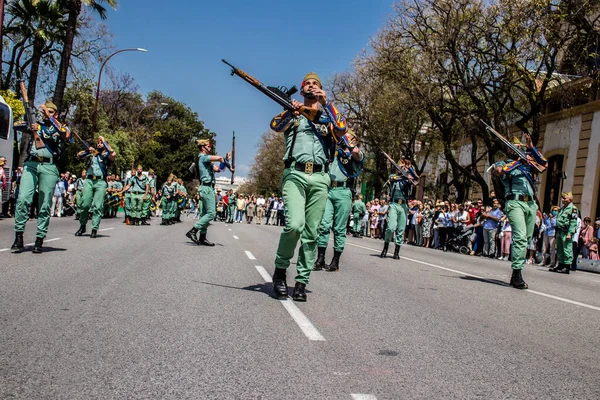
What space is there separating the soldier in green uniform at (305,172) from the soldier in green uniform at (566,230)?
10659 millimetres

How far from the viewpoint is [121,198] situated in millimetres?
27984

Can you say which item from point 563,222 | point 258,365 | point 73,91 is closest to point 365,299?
point 258,365

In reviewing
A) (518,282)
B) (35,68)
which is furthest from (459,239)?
(35,68)

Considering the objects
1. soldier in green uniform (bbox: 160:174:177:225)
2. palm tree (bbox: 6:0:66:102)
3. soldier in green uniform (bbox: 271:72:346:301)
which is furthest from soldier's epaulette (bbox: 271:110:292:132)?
palm tree (bbox: 6:0:66:102)

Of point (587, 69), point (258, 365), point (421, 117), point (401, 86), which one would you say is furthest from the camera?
point (421, 117)

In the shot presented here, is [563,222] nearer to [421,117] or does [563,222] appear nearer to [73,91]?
[421,117]

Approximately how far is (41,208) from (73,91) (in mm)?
33599

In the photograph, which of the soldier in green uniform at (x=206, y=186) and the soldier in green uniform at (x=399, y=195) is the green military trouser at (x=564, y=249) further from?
the soldier in green uniform at (x=206, y=186)

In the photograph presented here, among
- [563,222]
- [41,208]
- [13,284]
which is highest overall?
[563,222]

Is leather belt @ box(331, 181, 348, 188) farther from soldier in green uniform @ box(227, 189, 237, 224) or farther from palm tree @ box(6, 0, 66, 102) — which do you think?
soldier in green uniform @ box(227, 189, 237, 224)

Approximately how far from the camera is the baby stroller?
21406mm

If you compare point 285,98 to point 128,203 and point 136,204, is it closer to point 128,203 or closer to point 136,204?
point 136,204

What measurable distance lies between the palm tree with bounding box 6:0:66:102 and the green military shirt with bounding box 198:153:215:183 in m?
20.2

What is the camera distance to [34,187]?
898 cm
